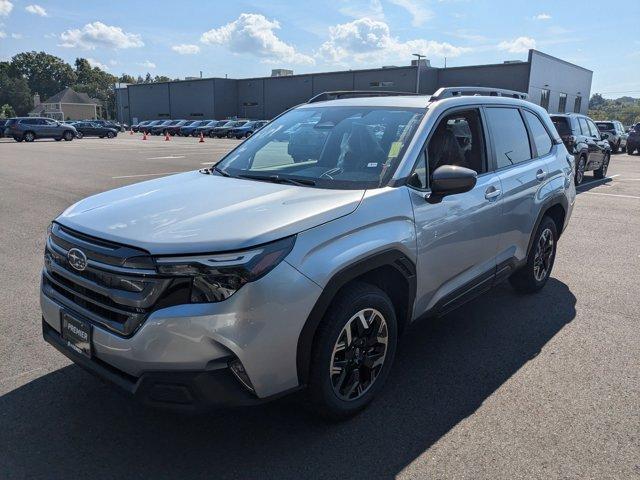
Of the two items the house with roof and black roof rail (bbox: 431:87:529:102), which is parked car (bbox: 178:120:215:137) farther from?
the house with roof

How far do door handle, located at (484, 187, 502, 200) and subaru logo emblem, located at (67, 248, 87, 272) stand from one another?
277 cm

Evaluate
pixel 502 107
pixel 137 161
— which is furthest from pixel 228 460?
pixel 137 161

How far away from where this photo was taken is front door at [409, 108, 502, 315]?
334 cm

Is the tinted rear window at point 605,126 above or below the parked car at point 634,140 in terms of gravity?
above

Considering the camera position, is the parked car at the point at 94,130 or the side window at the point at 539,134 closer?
the side window at the point at 539,134


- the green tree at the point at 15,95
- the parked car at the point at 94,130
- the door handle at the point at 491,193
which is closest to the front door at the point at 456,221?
the door handle at the point at 491,193

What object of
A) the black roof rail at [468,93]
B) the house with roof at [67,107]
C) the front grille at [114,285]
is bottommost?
the front grille at [114,285]

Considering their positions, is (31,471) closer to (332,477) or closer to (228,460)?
(228,460)

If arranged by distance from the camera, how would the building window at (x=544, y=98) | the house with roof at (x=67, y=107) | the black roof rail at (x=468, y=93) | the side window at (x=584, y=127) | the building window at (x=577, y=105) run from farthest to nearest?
the house with roof at (x=67, y=107) → the building window at (x=577, y=105) → the building window at (x=544, y=98) → the side window at (x=584, y=127) → the black roof rail at (x=468, y=93)

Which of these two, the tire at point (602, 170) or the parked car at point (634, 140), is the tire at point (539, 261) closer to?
the tire at point (602, 170)

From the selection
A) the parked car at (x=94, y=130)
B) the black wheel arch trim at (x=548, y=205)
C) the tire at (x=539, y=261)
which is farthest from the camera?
the parked car at (x=94, y=130)

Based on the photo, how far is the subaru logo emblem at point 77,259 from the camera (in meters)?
2.67

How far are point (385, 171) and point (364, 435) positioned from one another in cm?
158

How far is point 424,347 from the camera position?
4086 mm
